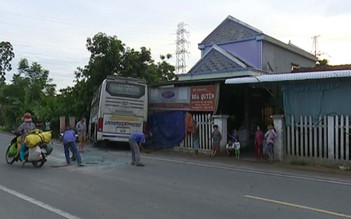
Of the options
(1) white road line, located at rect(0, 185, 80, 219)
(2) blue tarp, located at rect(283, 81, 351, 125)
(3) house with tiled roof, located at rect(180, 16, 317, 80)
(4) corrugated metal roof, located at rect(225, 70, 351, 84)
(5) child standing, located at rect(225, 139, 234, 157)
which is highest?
(3) house with tiled roof, located at rect(180, 16, 317, 80)

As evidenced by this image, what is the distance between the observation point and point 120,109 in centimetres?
2116

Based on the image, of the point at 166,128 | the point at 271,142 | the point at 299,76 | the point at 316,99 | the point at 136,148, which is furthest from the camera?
the point at 166,128

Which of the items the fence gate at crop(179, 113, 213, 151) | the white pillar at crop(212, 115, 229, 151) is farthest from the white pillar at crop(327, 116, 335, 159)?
the fence gate at crop(179, 113, 213, 151)

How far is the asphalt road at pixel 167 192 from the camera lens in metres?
7.33

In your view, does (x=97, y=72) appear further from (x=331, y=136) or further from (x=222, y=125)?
(x=331, y=136)

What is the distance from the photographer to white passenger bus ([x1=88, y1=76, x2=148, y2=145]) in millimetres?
20859

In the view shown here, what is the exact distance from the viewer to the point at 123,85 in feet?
70.1

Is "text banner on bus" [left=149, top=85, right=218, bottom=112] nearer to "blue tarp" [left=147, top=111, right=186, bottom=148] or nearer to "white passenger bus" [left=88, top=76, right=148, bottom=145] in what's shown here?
"blue tarp" [left=147, top=111, right=186, bottom=148]

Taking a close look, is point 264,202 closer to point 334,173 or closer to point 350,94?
point 334,173

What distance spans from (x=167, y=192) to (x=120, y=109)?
1235 centimetres

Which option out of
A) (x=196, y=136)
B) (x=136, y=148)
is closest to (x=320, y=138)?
(x=196, y=136)

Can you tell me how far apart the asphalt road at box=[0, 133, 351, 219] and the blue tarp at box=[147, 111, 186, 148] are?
7129 mm

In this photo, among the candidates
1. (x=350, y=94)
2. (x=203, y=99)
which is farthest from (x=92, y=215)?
(x=203, y=99)

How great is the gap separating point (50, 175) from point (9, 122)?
35.0m
